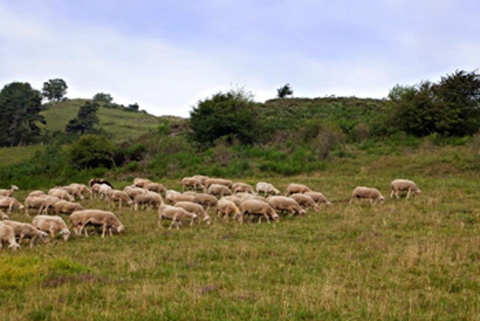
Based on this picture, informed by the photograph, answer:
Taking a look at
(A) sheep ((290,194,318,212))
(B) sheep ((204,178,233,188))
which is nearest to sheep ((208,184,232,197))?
(B) sheep ((204,178,233,188))

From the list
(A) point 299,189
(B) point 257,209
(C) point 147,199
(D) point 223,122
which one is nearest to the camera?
(B) point 257,209

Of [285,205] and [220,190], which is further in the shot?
[220,190]

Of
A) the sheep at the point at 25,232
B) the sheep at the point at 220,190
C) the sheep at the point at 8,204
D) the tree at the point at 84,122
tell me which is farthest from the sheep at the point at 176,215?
the tree at the point at 84,122

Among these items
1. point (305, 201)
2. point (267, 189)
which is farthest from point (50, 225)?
point (267, 189)

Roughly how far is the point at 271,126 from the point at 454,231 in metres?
40.2

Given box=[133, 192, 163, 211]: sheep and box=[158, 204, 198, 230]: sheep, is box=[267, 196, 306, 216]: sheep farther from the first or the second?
box=[133, 192, 163, 211]: sheep

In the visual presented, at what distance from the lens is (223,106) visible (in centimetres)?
4856

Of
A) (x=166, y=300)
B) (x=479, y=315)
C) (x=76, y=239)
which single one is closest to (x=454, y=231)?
(x=479, y=315)

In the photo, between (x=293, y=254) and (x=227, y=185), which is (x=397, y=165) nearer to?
(x=227, y=185)

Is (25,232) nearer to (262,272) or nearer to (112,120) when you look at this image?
(262,272)

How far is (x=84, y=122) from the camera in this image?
259 feet

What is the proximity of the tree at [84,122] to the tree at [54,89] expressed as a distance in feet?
217

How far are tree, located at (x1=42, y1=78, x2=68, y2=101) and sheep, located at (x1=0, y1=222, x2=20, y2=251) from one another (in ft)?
456

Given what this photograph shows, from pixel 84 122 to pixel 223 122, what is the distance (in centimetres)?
4277
